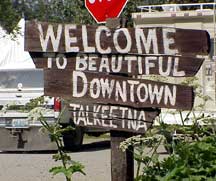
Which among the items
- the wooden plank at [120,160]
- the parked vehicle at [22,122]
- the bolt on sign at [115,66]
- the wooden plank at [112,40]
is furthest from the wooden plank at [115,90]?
the parked vehicle at [22,122]

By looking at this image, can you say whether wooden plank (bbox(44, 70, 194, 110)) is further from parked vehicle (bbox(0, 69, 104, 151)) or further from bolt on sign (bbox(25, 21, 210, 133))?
parked vehicle (bbox(0, 69, 104, 151))

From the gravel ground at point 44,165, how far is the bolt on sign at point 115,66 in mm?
5548

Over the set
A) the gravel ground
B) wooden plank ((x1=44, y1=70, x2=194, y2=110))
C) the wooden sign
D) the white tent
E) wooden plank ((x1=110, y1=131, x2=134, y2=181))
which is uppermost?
the white tent

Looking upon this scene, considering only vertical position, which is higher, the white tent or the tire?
the white tent

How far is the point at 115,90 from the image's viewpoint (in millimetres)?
6352

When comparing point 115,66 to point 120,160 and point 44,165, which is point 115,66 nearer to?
point 120,160

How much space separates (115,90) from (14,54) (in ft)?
48.6

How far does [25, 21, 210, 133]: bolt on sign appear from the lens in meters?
6.22

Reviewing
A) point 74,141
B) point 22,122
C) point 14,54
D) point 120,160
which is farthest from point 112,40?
point 14,54

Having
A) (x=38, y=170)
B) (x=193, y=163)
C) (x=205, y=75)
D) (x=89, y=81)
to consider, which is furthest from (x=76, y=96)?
(x=205, y=75)

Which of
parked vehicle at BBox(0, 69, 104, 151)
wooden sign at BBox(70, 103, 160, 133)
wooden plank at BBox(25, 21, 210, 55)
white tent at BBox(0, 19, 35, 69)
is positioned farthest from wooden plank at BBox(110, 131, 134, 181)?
white tent at BBox(0, 19, 35, 69)

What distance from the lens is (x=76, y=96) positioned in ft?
21.1

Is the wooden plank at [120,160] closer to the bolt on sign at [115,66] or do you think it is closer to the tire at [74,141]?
the bolt on sign at [115,66]

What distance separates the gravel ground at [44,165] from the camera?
12.8 m
